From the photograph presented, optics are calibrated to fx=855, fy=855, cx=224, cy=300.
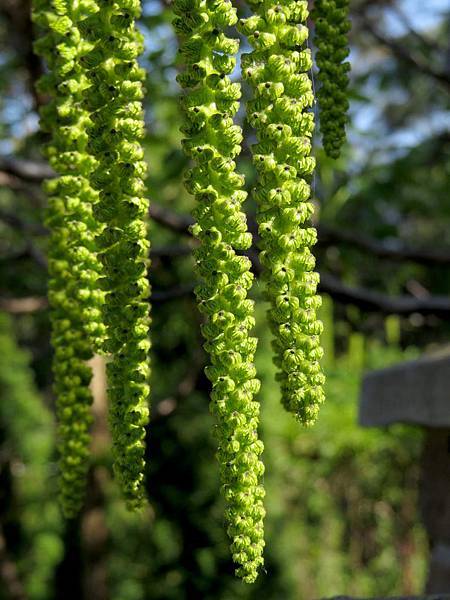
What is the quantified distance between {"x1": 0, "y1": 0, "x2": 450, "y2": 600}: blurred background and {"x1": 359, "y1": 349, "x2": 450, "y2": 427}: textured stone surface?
53cm

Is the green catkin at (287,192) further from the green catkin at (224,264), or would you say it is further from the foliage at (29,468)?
the foliage at (29,468)

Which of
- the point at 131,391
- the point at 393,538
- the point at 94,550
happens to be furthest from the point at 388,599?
the point at 393,538

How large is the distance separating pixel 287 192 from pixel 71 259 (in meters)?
0.43

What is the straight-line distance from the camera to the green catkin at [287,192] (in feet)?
3.42

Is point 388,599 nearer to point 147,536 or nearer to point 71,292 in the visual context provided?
point 71,292

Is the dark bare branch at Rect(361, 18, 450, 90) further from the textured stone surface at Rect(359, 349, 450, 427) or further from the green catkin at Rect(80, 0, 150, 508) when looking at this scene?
the green catkin at Rect(80, 0, 150, 508)

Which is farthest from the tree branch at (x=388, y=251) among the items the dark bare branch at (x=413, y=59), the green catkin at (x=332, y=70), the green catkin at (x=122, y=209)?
the green catkin at (x=122, y=209)

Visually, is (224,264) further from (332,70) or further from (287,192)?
(332,70)

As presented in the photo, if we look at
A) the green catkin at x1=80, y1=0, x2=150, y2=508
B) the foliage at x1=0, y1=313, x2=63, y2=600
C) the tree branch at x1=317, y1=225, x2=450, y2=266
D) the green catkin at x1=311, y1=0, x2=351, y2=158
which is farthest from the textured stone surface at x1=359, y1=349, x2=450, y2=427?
the foliage at x1=0, y1=313, x2=63, y2=600

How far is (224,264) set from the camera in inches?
40.5

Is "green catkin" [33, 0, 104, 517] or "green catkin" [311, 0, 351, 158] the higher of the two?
"green catkin" [311, 0, 351, 158]

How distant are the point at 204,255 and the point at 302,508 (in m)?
8.32

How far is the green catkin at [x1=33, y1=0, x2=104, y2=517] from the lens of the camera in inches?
52.1

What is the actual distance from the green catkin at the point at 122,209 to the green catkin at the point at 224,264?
0.10 meters
